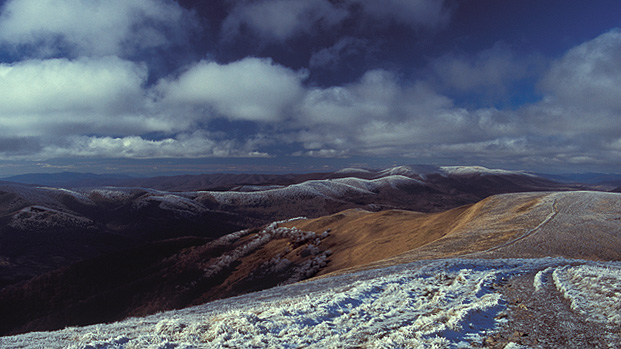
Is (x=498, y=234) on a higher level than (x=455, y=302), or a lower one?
lower

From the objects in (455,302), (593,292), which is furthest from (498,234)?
(455,302)

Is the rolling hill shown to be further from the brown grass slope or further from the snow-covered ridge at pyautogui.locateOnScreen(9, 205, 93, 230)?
the snow-covered ridge at pyautogui.locateOnScreen(9, 205, 93, 230)

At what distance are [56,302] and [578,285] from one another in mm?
66701

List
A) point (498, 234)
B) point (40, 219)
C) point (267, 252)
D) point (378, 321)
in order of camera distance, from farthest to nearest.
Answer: point (40, 219) < point (267, 252) < point (498, 234) < point (378, 321)

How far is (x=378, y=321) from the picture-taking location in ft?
27.0

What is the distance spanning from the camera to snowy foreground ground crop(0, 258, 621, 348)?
22.5 feet

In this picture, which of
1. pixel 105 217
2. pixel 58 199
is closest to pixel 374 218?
pixel 105 217

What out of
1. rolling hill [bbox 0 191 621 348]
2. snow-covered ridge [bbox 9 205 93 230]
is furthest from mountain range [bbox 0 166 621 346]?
snow-covered ridge [bbox 9 205 93 230]

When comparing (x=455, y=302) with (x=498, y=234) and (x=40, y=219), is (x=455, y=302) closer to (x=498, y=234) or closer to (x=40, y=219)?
(x=498, y=234)

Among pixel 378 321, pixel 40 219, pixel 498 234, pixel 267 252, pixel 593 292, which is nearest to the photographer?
pixel 378 321

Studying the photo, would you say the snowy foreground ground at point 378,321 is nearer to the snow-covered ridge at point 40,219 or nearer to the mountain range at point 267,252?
→ the mountain range at point 267,252

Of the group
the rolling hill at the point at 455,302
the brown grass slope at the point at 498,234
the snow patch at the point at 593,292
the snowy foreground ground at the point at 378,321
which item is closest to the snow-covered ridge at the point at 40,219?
the brown grass slope at the point at 498,234

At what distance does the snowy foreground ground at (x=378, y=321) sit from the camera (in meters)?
6.87

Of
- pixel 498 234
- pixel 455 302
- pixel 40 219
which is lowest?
pixel 40 219
